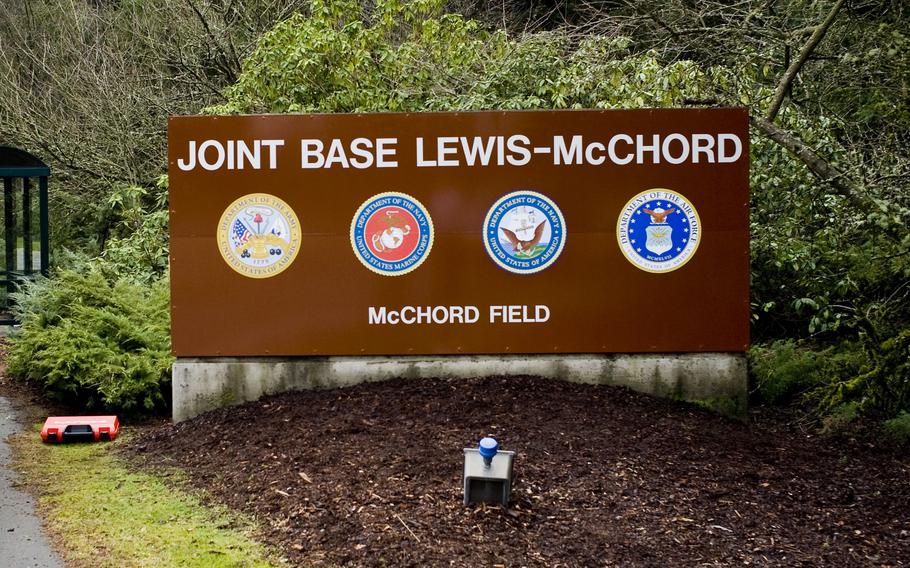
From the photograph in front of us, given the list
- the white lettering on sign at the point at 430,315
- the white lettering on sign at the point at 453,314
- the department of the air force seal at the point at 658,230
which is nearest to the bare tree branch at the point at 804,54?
the department of the air force seal at the point at 658,230

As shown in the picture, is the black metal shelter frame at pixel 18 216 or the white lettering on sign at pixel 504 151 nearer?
the white lettering on sign at pixel 504 151

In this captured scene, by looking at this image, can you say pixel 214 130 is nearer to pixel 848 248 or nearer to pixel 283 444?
pixel 283 444

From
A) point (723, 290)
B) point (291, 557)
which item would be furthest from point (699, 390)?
point (291, 557)

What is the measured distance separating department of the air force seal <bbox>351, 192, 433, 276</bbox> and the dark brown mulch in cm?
95

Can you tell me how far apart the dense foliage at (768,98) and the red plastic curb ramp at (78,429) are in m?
1.91

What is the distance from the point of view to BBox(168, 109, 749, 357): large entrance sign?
7656mm

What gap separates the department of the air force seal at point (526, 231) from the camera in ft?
25.2

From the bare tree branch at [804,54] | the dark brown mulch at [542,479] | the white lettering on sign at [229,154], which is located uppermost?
the bare tree branch at [804,54]

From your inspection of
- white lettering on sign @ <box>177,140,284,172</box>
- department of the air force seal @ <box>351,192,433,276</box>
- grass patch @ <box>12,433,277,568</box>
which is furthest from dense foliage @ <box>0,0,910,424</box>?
grass patch @ <box>12,433,277,568</box>

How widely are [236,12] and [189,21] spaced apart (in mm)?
874

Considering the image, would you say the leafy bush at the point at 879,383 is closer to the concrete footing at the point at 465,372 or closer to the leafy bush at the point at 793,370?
the leafy bush at the point at 793,370

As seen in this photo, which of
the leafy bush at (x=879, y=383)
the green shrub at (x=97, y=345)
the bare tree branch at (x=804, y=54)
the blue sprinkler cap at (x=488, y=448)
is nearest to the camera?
the blue sprinkler cap at (x=488, y=448)

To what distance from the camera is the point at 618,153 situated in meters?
7.66

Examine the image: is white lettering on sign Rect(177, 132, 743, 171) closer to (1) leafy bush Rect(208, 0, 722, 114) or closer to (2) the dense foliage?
(2) the dense foliage
